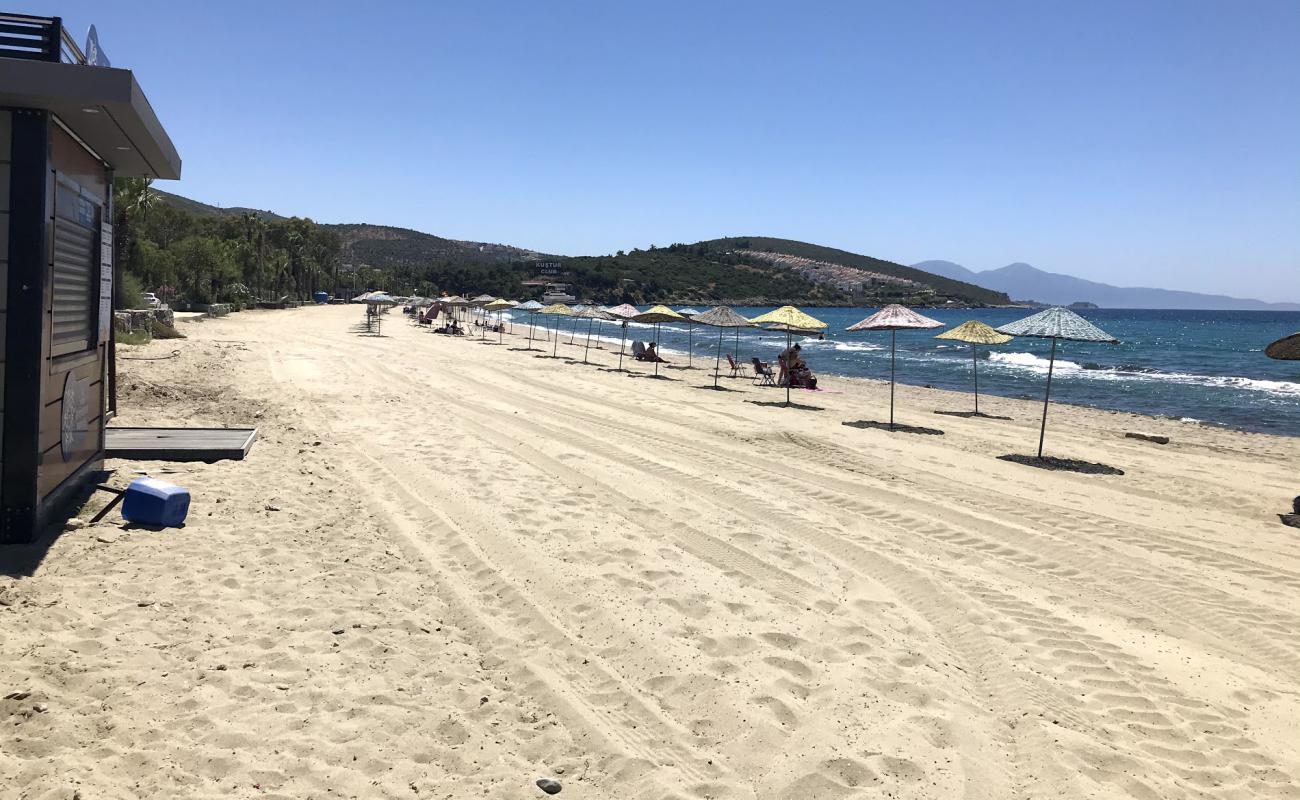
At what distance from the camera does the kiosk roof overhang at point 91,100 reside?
3.65 metres

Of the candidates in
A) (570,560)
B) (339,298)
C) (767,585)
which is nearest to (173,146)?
(570,560)

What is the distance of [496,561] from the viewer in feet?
16.4

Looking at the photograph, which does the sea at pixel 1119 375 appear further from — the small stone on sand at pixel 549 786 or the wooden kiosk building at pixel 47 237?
the wooden kiosk building at pixel 47 237

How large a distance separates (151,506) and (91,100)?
253 centimetres

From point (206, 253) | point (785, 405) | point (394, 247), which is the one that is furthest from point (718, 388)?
point (394, 247)

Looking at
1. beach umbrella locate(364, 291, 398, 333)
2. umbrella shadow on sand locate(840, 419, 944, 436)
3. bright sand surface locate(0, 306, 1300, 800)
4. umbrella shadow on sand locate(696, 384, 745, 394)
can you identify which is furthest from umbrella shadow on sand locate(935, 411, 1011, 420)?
beach umbrella locate(364, 291, 398, 333)

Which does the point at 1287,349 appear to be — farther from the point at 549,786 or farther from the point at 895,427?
the point at 549,786

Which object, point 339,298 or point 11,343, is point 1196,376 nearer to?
point 11,343

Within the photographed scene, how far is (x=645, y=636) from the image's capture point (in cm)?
399

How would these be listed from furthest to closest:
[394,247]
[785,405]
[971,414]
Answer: [394,247], [971,414], [785,405]

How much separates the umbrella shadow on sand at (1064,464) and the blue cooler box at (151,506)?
930 centimetres

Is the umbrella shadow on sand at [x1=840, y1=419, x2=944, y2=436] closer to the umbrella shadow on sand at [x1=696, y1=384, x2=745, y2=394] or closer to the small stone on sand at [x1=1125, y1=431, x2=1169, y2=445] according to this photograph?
Result: the small stone on sand at [x1=1125, y1=431, x2=1169, y2=445]

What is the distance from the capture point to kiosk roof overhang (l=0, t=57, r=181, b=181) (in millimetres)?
3646

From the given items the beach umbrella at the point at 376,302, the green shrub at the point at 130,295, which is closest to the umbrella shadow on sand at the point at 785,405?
the green shrub at the point at 130,295
